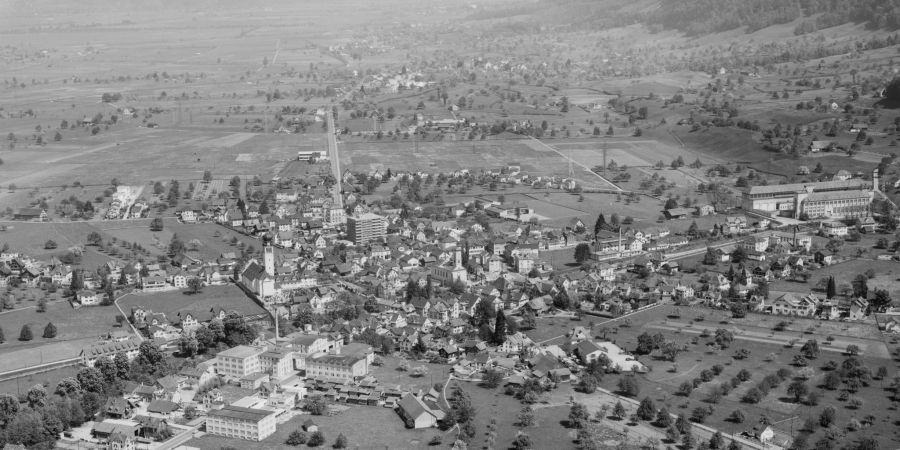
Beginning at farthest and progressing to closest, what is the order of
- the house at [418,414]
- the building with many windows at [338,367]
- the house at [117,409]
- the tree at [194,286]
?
the tree at [194,286]
the building with many windows at [338,367]
the house at [117,409]
the house at [418,414]

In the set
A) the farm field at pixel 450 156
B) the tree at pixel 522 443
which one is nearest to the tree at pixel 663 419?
the tree at pixel 522 443

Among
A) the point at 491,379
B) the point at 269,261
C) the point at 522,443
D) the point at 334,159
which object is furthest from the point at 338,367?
Answer: the point at 334,159

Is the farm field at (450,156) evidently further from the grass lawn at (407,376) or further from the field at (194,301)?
the grass lawn at (407,376)

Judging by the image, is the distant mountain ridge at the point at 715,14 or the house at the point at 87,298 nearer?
the house at the point at 87,298

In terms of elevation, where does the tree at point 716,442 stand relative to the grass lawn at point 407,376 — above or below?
above

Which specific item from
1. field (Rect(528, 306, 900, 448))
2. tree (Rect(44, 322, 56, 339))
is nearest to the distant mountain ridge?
field (Rect(528, 306, 900, 448))

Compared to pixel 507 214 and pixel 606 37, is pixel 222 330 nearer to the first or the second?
pixel 507 214
